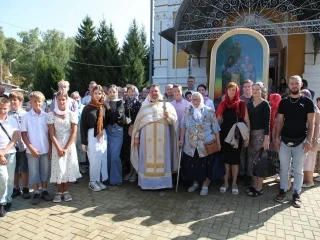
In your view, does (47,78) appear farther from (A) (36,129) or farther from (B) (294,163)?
(B) (294,163)

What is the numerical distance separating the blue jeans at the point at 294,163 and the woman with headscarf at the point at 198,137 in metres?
1.01

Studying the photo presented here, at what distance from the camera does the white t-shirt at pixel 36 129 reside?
4125 millimetres

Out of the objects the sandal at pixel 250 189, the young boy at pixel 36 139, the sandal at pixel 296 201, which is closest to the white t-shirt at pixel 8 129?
the young boy at pixel 36 139

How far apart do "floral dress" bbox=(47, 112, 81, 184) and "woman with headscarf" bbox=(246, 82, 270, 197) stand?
2926mm

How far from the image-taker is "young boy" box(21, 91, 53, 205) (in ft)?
13.5

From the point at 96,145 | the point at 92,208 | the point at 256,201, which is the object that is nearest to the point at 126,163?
the point at 96,145

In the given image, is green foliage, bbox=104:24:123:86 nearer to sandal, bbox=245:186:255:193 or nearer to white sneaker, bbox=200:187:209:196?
white sneaker, bbox=200:187:209:196

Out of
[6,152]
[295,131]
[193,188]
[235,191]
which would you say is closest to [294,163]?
[295,131]

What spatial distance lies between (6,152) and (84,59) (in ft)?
71.5

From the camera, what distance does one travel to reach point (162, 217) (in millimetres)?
3814

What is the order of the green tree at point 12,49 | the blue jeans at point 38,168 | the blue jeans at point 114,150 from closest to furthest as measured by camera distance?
1. the blue jeans at point 38,168
2. the blue jeans at point 114,150
3. the green tree at point 12,49

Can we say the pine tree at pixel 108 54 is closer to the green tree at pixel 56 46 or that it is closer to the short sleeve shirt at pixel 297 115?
the short sleeve shirt at pixel 297 115

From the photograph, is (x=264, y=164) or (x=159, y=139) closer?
(x=264, y=164)

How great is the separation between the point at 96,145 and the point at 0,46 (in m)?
48.0
